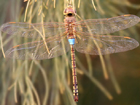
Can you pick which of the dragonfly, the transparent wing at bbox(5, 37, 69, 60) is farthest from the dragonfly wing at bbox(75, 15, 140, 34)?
the transparent wing at bbox(5, 37, 69, 60)

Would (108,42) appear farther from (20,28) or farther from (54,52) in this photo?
(20,28)

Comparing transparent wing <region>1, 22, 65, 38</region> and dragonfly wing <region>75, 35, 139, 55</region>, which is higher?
transparent wing <region>1, 22, 65, 38</region>

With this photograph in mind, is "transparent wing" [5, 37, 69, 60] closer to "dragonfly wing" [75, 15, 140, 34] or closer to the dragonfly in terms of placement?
the dragonfly

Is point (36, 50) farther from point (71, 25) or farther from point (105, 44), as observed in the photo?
point (105, 44)

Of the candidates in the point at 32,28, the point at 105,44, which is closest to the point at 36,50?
the point at 32,28

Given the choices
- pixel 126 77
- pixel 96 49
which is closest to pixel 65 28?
pixel 96 49

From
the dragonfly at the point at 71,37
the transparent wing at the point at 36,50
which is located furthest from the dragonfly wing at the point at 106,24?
the transparent wing at the point at 36,50

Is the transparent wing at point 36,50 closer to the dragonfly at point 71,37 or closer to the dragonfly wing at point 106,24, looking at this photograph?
the dragonfly at point 71,37
